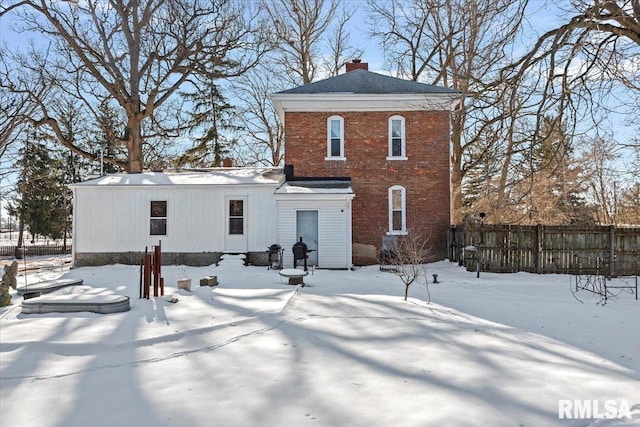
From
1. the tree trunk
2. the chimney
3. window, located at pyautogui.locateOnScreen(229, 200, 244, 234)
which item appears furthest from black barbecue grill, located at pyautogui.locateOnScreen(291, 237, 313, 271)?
the tree trunk

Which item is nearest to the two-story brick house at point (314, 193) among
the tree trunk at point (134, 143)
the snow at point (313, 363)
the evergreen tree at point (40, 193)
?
the tree trunk at point (134, 143)

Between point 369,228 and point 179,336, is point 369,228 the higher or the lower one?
the higher one

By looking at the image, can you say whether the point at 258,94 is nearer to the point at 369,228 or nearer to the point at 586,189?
the point at 369,228

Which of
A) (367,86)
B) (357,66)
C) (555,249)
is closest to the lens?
(555,249)

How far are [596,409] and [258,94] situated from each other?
2987 centimetres

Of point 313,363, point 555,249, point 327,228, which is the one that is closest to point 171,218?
point 327,228

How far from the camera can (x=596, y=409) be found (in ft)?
14.0

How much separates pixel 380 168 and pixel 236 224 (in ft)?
19.8

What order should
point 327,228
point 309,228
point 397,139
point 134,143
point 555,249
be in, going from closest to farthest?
point 555,249 < point 327,228 < point 309,228 < point 397,139 < point 134,143

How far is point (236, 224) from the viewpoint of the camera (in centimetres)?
1697

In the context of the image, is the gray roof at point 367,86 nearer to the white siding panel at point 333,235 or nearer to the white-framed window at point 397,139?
the white-framed window at point 397,139

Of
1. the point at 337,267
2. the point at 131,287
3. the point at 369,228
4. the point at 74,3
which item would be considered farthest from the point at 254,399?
the point at 74,3

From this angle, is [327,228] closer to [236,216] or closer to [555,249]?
[236,216]

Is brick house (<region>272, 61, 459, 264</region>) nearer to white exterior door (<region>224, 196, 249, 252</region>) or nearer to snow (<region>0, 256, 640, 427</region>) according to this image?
white exterior door (<region>224, 196, 249, 252</region>)
